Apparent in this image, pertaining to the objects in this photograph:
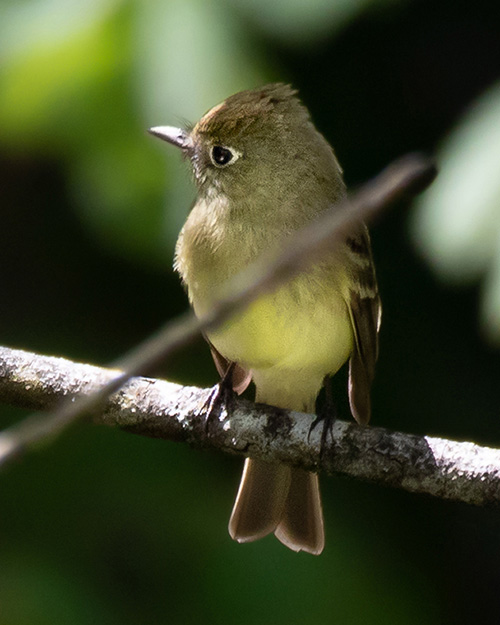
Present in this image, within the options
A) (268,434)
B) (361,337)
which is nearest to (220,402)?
(268,434)

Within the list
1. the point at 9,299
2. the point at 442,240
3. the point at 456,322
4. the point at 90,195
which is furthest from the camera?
the point at 9,299

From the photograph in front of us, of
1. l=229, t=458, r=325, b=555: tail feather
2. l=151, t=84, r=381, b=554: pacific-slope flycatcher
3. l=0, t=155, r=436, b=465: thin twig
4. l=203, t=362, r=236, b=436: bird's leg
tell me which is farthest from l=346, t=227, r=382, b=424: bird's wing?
l=0, t=155, r=436, b=465: thin twig

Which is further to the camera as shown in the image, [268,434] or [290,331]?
[290,331]

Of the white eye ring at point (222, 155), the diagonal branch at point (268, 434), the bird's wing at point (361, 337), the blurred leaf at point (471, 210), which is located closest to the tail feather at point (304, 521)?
the bird's wing at point (361, 337)

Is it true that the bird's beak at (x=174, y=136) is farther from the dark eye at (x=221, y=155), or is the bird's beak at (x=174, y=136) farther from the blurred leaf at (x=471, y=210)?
the blurred leaf at (x=471, y=210)

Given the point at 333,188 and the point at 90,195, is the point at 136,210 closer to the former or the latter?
the point at 90,195

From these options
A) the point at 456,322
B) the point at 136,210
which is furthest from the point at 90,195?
the point at 456,322

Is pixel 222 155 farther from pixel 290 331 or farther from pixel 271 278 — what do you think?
pixel 271 278
